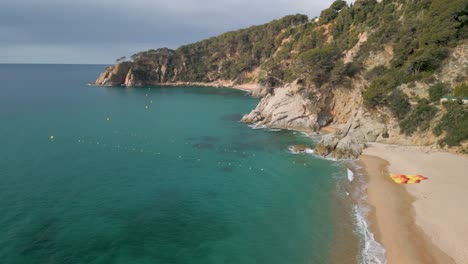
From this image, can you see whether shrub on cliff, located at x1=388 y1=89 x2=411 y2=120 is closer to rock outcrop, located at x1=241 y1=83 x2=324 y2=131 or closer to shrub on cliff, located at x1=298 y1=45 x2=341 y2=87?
rock outcrop, located at x1=241 y1=83 x2=324 y2=131

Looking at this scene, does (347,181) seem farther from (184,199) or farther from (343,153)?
(184,199)

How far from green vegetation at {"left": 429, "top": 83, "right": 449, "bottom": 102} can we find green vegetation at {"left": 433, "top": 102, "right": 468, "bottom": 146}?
1.92 meters

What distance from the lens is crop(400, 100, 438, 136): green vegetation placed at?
37.5 meters

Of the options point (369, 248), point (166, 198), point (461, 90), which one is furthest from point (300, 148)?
point (369, 248)

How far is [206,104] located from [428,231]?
62.6m

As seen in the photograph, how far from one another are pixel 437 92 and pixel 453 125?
5.27 m

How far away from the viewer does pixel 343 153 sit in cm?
3762

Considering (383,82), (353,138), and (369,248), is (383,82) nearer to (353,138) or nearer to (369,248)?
(353,138)

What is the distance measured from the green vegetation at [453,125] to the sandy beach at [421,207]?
1993 millimetres

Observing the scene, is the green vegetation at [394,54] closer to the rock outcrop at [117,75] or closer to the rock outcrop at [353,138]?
the rock outcrop at [353,138]

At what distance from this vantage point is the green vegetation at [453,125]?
33.7 meters

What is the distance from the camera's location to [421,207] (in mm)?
24453

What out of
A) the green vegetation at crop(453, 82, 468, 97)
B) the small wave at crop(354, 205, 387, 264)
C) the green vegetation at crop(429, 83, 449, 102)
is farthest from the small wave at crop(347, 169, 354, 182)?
the green vegetation at crop(453, 82, 468, 97)

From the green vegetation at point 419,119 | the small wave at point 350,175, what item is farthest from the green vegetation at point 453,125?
the small wave at point 350,175
